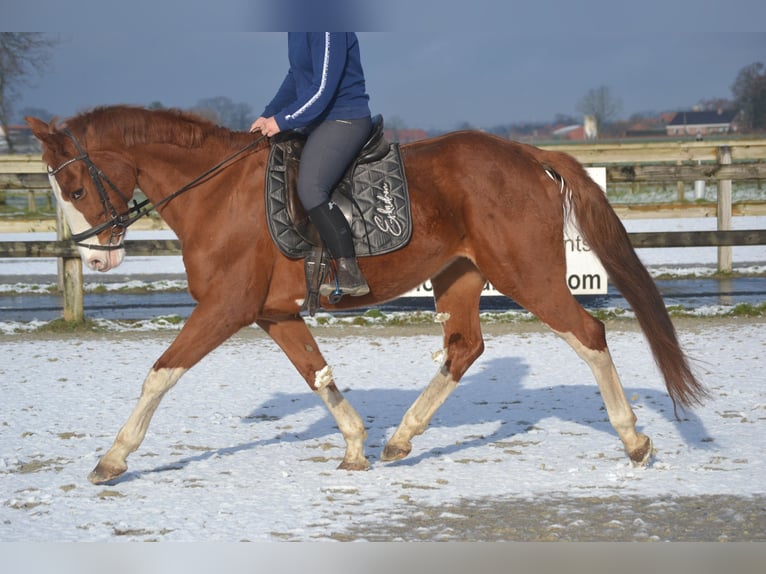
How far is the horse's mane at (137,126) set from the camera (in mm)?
5480

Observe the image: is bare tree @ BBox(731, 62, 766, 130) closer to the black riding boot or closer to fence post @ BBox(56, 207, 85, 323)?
the black riding boot

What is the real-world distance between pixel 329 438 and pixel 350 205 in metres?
1.78

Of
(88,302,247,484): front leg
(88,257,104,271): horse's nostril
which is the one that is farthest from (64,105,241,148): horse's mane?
(88,302,247,484): front leg

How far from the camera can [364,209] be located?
5.51 m

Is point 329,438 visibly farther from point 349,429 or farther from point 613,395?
point 613,395

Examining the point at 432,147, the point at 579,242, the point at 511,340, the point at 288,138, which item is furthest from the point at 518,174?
the point at 579,242

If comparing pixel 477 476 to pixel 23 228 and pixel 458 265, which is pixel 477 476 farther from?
pixel 23 228

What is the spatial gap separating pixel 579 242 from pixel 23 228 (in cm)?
953

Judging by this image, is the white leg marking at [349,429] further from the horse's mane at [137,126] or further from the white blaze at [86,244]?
the horse's mane at [137,126]

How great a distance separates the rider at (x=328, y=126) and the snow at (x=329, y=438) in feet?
3.03

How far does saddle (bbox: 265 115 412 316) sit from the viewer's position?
5418mm

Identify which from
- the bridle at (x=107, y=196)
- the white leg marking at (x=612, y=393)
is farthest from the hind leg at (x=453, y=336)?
the bridle at (x=107, y=196)

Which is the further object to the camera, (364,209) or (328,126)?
(364,209)

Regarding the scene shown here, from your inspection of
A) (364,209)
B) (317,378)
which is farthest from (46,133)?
(317,378)
